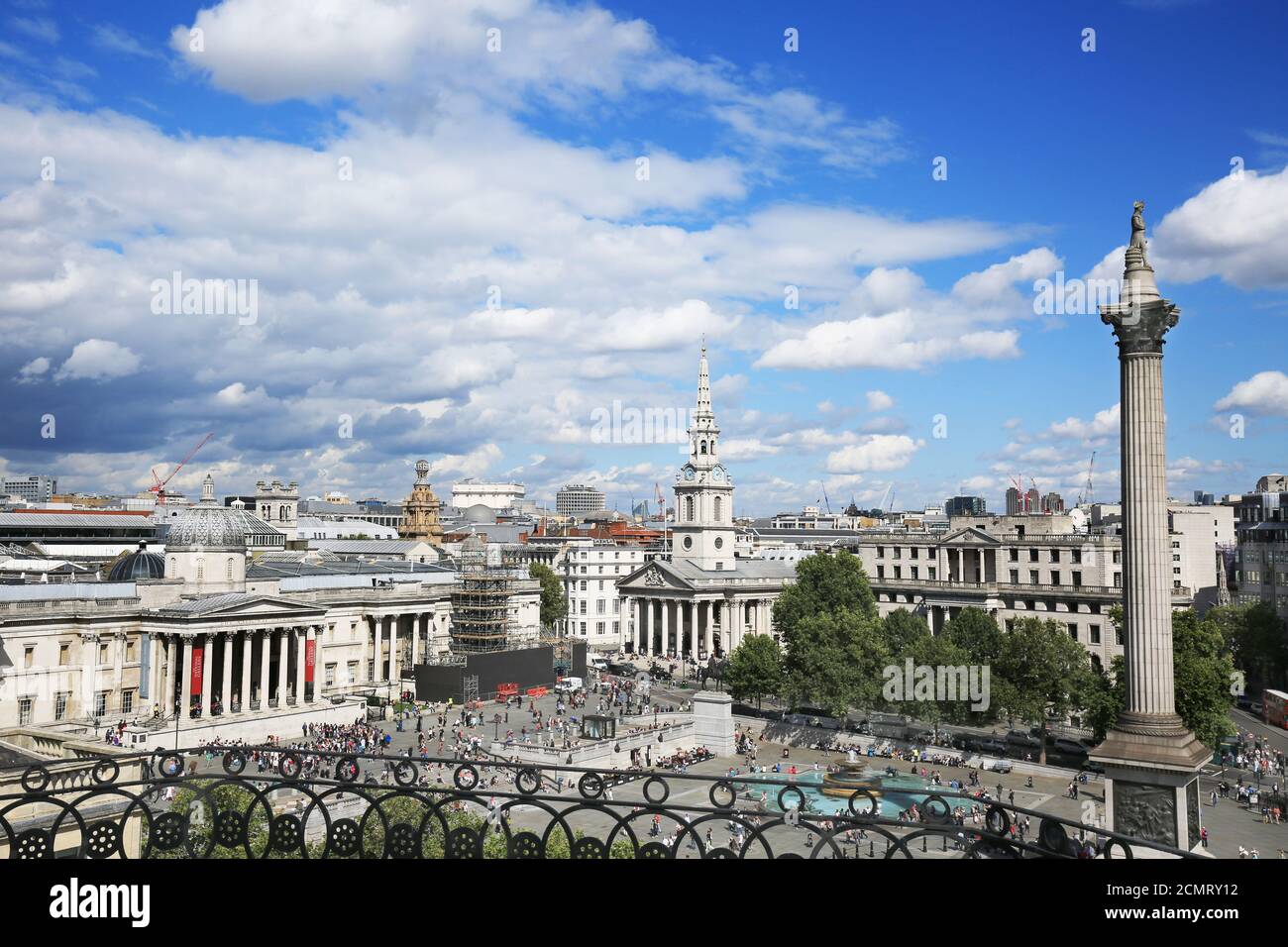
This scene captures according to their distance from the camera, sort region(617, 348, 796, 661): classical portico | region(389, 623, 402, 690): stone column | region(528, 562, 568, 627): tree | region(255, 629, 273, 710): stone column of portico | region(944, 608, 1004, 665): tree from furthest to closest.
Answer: region(528, 562, 568, 627): tree → region(617, 348, 796, 661): classical portico → region(389, 623, 402, 690): stone column → region(255, 629, 273, 710): stone column of portico → region(944, 608, 1004, 665): tree

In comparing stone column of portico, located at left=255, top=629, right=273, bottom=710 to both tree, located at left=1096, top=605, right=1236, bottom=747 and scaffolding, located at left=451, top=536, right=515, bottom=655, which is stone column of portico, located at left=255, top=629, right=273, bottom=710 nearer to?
scaffolding, located at left=451, top=536, right=515, bottom=655

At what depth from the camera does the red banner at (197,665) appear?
64.8 meters

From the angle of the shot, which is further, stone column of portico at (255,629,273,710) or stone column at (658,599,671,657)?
stone column at (658,599,671,657)

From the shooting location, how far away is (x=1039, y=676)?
55969 mm

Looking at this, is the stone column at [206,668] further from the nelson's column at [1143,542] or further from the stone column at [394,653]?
the nelson's column at [1143,542]

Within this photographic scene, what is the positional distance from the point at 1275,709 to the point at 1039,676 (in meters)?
21.6

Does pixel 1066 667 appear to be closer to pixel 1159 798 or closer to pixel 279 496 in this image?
pixel 1159 798

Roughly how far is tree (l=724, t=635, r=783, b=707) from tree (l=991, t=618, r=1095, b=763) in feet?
52.0

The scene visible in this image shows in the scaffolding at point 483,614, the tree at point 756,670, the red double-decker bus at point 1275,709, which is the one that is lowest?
the red double-decker bus at point 1275,709

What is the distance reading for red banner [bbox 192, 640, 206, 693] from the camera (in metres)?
64.8

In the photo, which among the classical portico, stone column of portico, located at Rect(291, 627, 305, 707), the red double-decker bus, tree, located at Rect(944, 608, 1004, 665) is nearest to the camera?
tree, located at Rect(944, 608, 1004, 665)

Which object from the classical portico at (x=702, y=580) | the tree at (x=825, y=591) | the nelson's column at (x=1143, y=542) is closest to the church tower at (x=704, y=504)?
the classical portico at (x=702, y=580)

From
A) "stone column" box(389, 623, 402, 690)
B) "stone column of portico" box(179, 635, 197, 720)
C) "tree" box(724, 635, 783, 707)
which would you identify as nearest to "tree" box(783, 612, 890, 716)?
"tree" box(724, 635, 783, 707)

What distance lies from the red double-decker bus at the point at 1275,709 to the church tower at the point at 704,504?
52.1 meters
